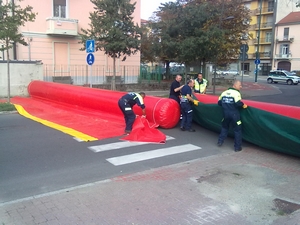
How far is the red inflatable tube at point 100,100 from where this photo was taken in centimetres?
962

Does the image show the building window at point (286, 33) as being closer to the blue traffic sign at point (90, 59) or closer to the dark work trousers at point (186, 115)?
the blue traffic sign at point (90, 59)

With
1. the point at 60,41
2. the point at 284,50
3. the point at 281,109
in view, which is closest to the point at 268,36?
the point at 284,50

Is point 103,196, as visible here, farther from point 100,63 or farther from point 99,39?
point 100,63

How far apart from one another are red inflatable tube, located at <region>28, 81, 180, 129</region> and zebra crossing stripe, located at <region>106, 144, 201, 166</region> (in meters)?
1.81

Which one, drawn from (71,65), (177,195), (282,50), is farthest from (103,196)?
(282,50)

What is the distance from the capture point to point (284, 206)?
15.1 ft

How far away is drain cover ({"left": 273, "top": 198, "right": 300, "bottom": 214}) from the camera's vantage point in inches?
175

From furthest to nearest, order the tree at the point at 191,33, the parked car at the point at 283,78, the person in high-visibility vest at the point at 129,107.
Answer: the parked car at the point at 283,78 → the tree at the point at 191,33 → the person in high-visibility vest at the point at 129,107

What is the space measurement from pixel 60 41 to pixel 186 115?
1770 centimetres

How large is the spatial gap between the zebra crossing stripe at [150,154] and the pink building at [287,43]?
6227 centimetres

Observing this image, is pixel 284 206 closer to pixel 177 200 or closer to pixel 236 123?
pixel 177 200

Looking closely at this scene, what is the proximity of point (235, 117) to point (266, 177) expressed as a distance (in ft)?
6.61

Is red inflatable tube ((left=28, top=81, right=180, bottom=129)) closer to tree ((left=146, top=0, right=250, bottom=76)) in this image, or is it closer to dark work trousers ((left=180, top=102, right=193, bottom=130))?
dark work trousers ((left=180, top=102, right=193, bottom=130))

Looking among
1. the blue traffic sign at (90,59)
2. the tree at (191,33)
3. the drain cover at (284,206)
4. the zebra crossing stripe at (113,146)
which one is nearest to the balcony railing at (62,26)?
the tree at (191,33)
